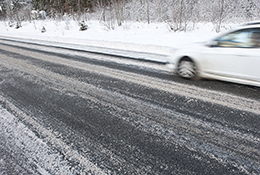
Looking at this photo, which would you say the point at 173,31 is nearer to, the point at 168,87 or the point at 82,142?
the point at 168,87

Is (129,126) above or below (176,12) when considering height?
below

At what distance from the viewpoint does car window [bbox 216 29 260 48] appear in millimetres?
4446

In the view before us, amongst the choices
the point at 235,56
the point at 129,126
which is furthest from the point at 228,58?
the point at 129,126

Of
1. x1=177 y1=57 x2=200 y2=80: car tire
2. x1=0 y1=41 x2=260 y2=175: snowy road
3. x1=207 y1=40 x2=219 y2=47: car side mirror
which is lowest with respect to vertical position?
x1=0 y1=41 x2=260 y2=175: snowy road

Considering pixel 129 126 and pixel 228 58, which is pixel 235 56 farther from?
pixel 129 126

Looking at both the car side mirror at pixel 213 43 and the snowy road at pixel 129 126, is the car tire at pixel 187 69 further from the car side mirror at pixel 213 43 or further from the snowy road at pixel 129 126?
the car side mirror at pixel 213 43

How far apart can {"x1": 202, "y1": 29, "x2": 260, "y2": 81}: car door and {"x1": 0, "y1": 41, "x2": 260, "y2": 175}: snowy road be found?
0.37m

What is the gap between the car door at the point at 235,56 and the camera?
4.43 meters

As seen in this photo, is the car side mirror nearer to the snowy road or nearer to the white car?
the white car

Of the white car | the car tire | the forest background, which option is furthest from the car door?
the forest background

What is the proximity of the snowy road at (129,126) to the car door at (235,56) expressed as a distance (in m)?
0.37

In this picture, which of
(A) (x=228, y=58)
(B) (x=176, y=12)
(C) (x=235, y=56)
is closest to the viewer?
(C) (x=235, y=56)

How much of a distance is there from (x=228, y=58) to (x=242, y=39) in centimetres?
53

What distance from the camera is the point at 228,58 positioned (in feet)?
15.7
